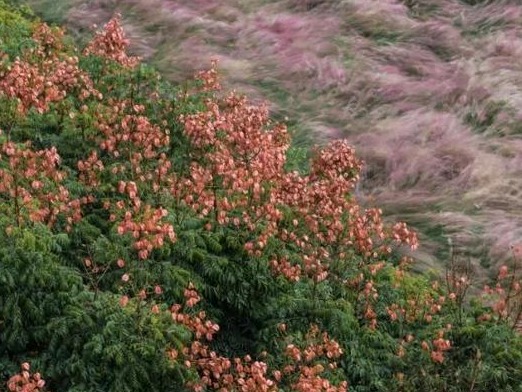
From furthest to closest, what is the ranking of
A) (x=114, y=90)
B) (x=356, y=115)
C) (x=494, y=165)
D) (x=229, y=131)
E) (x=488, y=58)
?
1. (x=488, y=58)
2. (x=356, y=115)
3. (x=494, y=165)
4. (x=114, y=90)
5. (x=229, y=131)

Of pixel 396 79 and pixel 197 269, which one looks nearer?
pixel 197 269

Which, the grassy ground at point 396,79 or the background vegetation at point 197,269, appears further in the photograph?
the grassy ground at point 396,79

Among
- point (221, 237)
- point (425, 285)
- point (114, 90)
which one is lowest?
point (425, 285)

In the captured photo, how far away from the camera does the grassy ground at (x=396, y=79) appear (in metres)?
11.2

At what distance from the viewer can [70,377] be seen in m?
6.92

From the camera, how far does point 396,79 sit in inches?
544

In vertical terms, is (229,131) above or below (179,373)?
above

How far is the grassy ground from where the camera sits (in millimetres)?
11203

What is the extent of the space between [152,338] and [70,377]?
0.73 metres

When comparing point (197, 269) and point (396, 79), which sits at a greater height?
point (396, 79)

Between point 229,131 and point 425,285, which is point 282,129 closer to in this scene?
point 229,131

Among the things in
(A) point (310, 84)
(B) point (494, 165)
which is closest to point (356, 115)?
(A) point (310, 84)

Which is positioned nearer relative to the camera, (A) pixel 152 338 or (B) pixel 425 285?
(A) pixel 152 338

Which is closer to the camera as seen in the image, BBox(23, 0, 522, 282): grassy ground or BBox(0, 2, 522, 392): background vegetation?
BBox(0, 2, 522, 392): background vegetation
